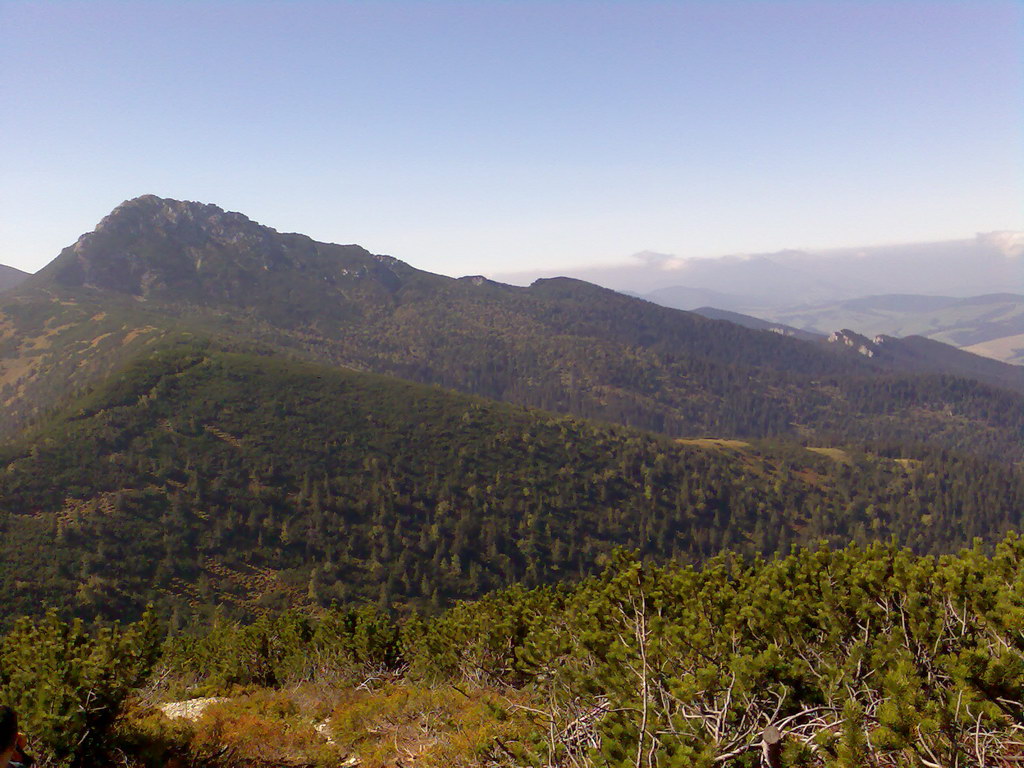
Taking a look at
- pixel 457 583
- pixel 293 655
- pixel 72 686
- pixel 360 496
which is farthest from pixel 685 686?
pixel 360 496

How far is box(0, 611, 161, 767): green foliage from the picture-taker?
923 cm

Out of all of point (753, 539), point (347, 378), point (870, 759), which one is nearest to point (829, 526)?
point (753, 539)

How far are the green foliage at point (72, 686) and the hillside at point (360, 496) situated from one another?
2367 inches

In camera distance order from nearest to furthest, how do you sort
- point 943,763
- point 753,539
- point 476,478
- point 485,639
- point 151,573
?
point 943,763 < point 485,639 < point 151,573 < point 476,478 < point 753,539

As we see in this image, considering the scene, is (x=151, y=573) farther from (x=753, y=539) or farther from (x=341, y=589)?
(x=753, y=539)

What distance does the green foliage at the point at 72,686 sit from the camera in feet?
30.3

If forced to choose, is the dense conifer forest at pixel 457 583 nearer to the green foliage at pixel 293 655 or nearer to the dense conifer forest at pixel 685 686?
the dense conifer forest at pixel 685 686

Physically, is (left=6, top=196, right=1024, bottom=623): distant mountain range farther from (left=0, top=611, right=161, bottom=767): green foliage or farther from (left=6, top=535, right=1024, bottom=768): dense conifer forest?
(left=0, top=611, right=161, bottom=767): green foliage

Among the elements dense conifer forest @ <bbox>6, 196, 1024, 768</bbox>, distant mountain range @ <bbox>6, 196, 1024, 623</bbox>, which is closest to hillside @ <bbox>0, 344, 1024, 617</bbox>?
distant mountain range @ <bbox>6, 196, 1024, 623</bbox>

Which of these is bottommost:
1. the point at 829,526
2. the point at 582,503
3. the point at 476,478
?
the point at 829,526

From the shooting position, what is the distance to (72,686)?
9.83 meters

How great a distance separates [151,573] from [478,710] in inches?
3385

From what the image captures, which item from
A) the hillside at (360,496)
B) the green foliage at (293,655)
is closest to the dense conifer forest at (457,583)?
the green foliage at (293,655)

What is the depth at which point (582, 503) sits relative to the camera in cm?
13038
